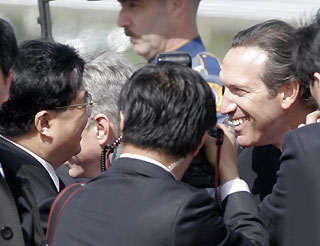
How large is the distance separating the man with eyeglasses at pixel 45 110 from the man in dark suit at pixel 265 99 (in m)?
0.60

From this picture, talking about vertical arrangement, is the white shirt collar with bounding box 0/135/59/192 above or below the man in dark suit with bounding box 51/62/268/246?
below

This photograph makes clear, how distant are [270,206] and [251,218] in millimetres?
167

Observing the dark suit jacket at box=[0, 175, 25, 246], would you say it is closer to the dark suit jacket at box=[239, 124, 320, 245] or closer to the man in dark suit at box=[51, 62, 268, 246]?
the man in dark suit at box=[51, 62, 268, 246]

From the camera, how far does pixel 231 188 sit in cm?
188

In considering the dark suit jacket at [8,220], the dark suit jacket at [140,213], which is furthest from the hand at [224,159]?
the dark suit jacket at [8,220]

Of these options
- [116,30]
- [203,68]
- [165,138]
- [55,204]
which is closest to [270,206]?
[165,138]

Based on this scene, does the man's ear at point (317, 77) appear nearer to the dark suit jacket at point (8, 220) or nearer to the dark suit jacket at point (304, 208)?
the dark suit jacket at point (8, 220)

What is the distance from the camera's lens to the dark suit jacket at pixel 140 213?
4.92 ft

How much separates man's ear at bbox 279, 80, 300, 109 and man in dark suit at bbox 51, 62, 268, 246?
764mm

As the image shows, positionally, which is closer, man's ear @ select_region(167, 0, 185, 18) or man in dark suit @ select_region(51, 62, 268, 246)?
man in dark suit @ select_region(51, 62, 268, 246)

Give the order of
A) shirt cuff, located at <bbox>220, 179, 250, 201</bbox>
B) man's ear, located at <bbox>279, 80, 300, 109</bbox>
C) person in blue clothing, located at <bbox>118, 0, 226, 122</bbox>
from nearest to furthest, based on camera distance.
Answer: shirt cuff, located at <bbox>220, 179, 250, 201</bbox>, man's ear, located at <bbox>279, 80, 300, 109</bbox>, person in blue clothing, located at <bbox>118, 0, 226, 122</bbox>

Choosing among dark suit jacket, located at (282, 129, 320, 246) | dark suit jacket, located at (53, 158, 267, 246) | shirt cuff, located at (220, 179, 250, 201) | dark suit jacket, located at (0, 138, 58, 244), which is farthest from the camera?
shirt cuff, located at (220, 179, 250, 201)

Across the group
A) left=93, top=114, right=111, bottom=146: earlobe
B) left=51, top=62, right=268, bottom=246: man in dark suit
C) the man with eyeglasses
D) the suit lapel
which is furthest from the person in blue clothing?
the suit lapel

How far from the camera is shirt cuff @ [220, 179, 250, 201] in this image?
188cm
